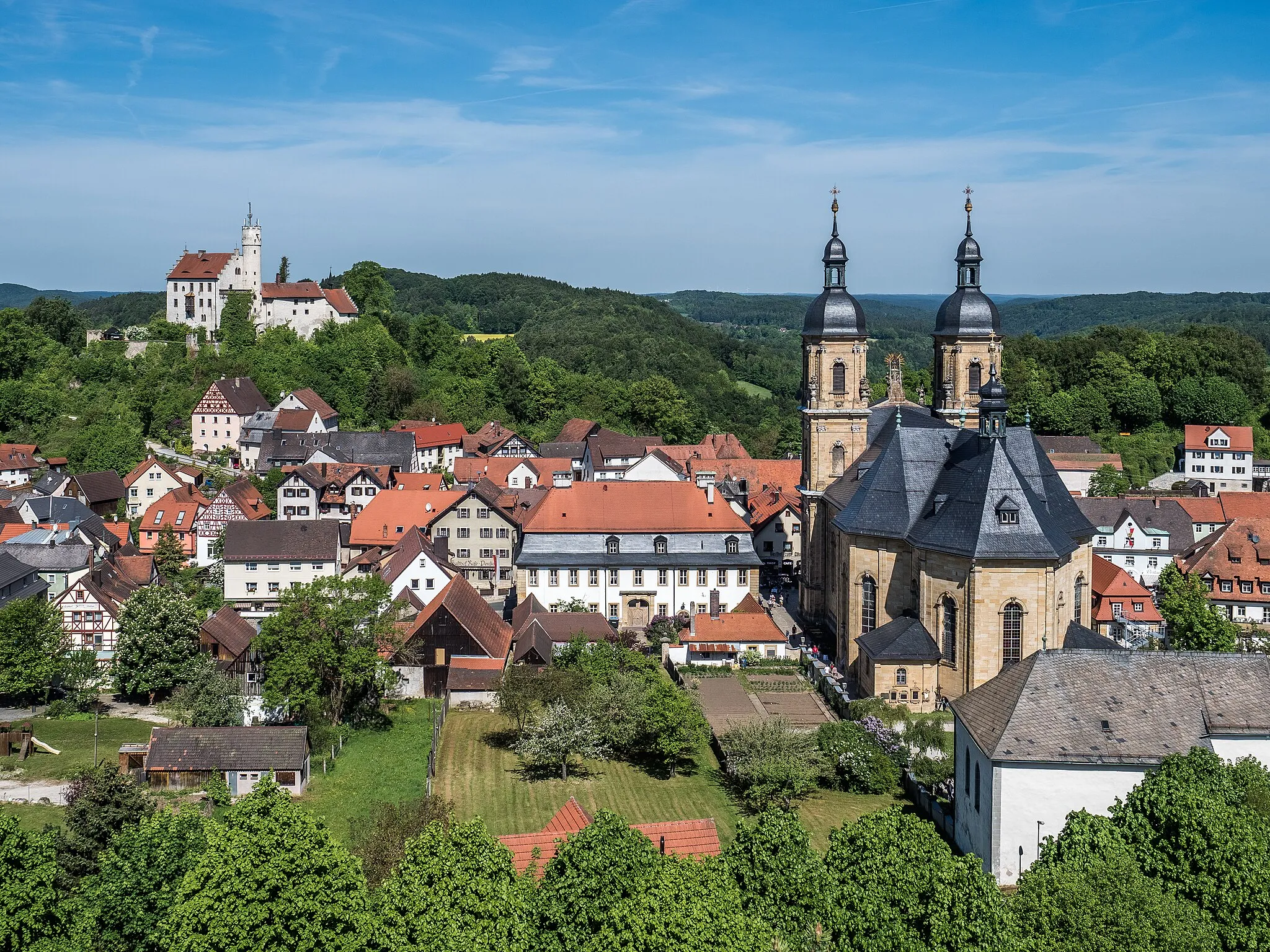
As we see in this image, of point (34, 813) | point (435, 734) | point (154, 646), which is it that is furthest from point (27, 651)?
point (435, 734)

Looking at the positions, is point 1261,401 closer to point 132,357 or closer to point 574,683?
point 574,683

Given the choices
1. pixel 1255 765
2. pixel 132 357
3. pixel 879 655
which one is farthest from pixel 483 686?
pixel 132 357

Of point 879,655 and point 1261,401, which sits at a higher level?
point 1261,401

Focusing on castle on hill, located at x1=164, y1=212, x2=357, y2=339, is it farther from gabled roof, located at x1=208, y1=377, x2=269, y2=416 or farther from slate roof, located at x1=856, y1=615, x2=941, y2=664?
slate roof, located at x1=856, y1=615, x2=941, y2=664

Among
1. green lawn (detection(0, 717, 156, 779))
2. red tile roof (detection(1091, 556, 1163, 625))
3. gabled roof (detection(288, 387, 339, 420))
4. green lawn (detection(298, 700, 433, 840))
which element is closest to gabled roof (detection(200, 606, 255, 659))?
green lawn (detection(0, 717, 156, 779))

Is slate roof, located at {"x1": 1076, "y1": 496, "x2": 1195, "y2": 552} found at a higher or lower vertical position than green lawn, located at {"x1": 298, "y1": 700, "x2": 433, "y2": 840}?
higher
